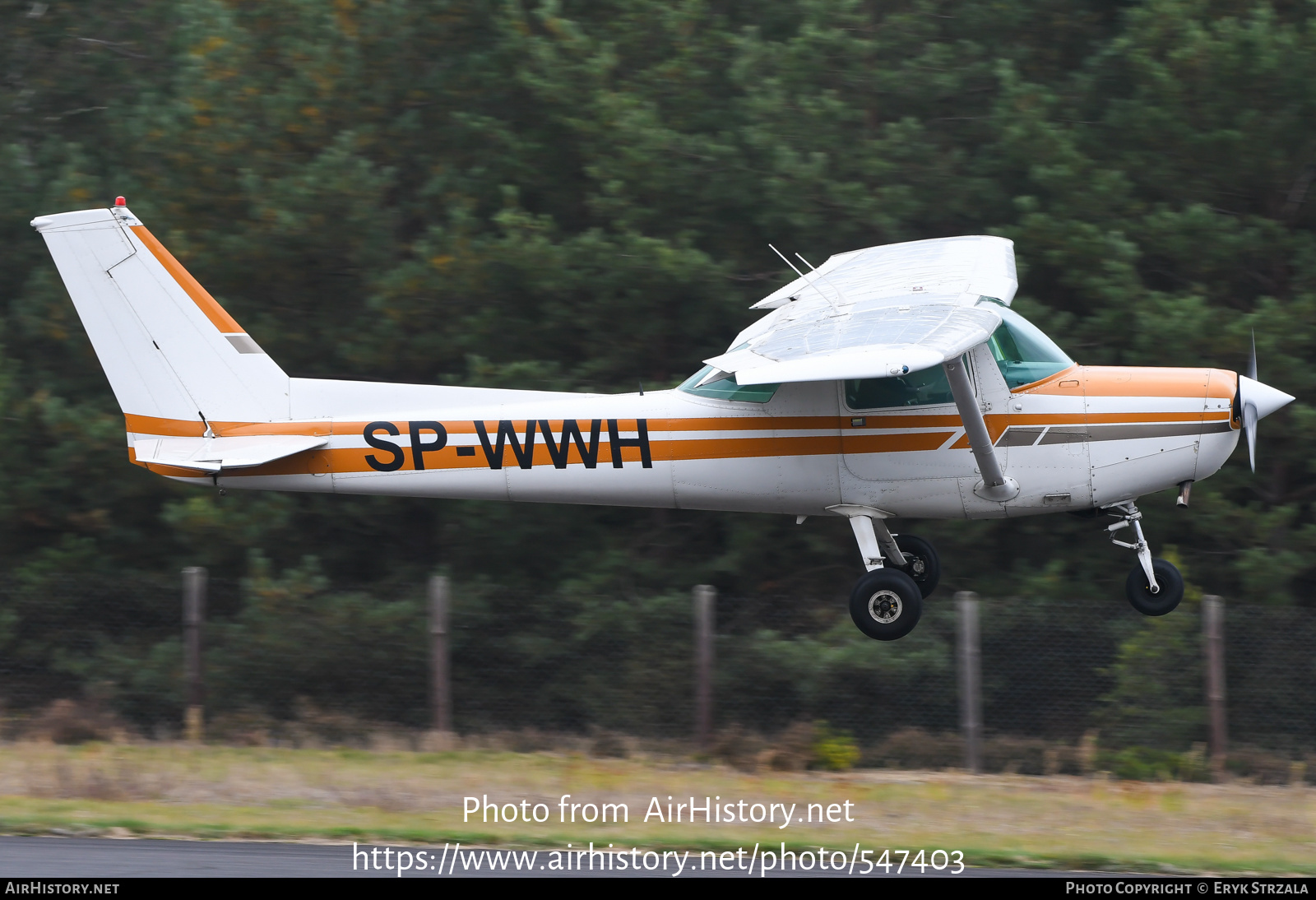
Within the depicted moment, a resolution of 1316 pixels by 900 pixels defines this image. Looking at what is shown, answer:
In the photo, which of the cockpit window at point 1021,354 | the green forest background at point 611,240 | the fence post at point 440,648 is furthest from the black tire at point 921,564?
the fence post at point 440,648

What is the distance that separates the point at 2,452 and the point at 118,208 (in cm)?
782

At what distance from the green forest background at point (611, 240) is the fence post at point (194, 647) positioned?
1.36 meters

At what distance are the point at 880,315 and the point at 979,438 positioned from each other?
3.60 ft

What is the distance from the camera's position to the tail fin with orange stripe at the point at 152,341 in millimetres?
10953

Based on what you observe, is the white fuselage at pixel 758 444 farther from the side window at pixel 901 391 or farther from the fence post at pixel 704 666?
the fence post at pixel 704 666

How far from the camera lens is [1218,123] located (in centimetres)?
1644

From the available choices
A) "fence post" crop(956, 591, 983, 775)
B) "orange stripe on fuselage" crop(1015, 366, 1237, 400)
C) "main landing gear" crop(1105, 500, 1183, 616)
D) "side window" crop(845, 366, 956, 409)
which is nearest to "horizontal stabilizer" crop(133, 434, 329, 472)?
"side window" crop(845, 366, 956, 409)

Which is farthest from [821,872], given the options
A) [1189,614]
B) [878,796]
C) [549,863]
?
[1189,614]

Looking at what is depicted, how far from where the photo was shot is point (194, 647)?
1409cm

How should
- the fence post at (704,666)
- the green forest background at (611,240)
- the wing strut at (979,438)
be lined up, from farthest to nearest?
1. the green forest background at (611,240)
2. the fence post at (704,666)
3. the wing strut at (979,438)

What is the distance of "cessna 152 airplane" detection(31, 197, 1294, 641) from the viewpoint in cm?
1010

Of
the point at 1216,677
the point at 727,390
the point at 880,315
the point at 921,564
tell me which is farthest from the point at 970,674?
the point at 880,315

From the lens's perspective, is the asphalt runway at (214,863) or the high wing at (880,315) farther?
the asphalt runway at (214,863)

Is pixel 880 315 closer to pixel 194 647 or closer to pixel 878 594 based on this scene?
pixel 878 594
